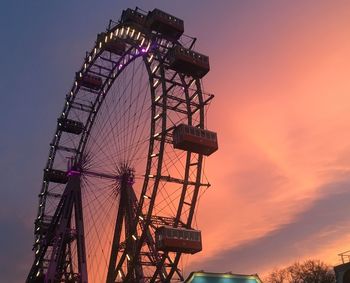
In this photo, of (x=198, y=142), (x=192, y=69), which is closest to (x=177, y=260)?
(x=198, y=142)

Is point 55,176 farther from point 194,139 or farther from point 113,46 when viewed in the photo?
point 194,139

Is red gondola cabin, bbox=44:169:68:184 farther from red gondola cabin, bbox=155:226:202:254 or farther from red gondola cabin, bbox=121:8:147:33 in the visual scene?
red gondola cabin, bbox=155:226:202:254

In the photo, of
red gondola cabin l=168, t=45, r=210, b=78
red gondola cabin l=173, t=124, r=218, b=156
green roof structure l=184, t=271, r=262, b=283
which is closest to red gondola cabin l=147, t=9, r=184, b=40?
red gondola cabin l=168, t=45, r=210, b=78

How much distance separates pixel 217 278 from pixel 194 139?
1091 cm

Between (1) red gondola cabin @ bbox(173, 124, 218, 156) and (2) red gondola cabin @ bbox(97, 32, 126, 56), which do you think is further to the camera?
(2) red gondola cabin @ bbox(97, 32, 126, 56)

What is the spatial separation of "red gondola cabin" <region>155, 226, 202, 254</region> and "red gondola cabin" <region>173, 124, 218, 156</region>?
6290 mm

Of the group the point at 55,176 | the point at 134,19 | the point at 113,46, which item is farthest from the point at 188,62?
the point at 55,176

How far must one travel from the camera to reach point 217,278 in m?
28.5

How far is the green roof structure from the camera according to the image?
90.3 feet

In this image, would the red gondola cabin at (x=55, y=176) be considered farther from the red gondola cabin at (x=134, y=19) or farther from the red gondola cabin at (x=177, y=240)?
the red gondola cabin at (x=177, y=240)

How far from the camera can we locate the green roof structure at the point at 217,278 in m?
27.5

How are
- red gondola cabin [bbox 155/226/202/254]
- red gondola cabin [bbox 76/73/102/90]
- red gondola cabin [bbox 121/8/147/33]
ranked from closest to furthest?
red gondola cabin [bbox 155/226/202/254] → red gondola cabin [bbox 121/8/147/33] → red gondola cabin [bbox 76/73/102/90]

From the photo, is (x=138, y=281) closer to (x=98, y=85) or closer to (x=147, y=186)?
(x=147, y=186)

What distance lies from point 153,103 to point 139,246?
11.3 m
